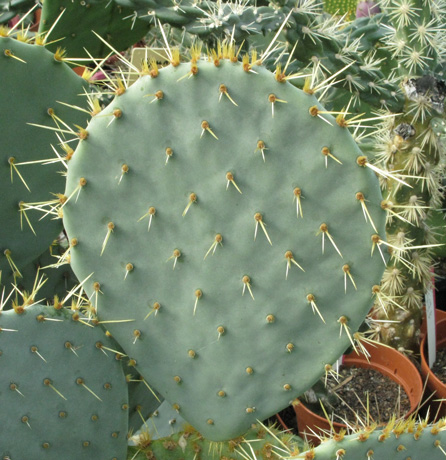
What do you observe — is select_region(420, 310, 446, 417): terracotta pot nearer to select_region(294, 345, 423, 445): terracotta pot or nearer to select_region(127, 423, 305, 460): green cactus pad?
select_region(294, 345, 423, 445): terracotta pot

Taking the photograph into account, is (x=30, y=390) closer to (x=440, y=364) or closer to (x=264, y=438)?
(x=264, y=438)

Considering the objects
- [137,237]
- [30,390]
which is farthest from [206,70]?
[30,390]

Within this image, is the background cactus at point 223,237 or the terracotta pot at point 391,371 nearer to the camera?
the background cactus at point 223,237

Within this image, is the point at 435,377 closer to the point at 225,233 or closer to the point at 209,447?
the point at 209,447

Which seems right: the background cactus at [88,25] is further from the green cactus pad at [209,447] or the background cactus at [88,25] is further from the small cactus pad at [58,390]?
the green cactus pad at [209,447]

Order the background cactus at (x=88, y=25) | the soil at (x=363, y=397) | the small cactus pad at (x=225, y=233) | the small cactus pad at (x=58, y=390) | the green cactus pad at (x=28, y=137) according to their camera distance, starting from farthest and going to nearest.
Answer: the soil at (x=363, y=397), the background cactus at (x=88, y=25), the green cactus pad at (x=28, y=137), the small cactus pad at (x=58, y=390), the small cactus pad at (x=225, y=233)

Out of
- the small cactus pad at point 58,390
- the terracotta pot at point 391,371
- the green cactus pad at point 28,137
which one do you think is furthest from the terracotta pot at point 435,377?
the green cactus pad at point 28,137

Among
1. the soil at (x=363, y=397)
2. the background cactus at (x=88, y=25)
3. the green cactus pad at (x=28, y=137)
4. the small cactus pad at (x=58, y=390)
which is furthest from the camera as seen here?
the soil at (x=363, y=397)
